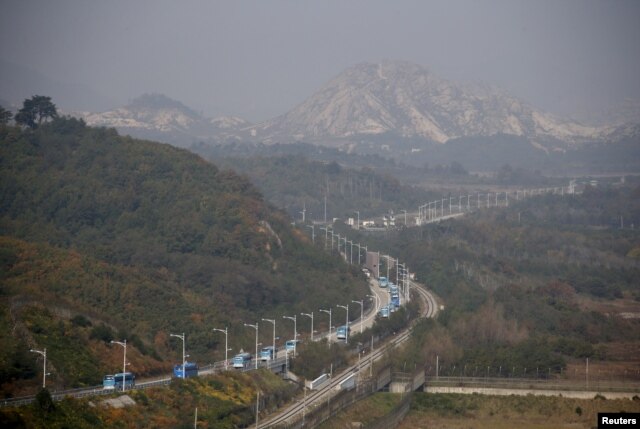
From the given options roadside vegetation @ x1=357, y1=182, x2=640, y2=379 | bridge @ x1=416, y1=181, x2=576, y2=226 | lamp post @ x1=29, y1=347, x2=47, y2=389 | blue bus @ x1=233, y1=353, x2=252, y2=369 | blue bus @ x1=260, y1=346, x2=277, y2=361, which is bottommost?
bridge @ x1=416, y1=181, x2=576, y2=226

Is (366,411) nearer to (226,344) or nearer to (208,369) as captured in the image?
(208,369)

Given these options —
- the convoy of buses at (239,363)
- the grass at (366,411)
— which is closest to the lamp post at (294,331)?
the convoy of buses at (239,363)

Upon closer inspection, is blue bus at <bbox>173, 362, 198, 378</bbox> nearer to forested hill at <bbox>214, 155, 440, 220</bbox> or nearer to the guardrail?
the guardrail

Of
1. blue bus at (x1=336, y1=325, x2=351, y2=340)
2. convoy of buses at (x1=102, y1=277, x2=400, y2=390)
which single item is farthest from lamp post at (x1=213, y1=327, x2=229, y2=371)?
blue bus at (x1=336, y1=325, x2=351, y2=340)

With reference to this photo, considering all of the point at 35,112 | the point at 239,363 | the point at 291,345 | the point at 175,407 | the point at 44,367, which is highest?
the point at 35,112

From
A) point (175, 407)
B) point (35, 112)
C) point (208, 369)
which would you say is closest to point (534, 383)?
point (208, 369)

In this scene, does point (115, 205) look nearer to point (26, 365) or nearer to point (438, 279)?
point (438, 279)

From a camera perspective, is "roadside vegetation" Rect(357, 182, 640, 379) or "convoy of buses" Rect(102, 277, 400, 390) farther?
"roadside vegetation" Rect(357, 182, 640, 379)
